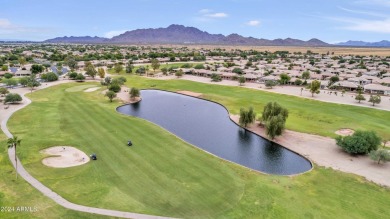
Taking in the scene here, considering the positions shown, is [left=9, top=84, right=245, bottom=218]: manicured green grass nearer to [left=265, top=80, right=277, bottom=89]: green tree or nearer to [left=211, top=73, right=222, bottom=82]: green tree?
[left=265, top=80, right=277, bottom=89]: green tree

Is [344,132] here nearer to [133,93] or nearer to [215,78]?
[133,93]

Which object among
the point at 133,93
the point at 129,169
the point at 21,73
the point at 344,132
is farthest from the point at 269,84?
the point at 21,73

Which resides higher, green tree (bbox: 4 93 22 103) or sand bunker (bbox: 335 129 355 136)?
green tree (bbox: 4 93 22 103)

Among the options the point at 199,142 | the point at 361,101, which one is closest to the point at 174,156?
the point at 199,142

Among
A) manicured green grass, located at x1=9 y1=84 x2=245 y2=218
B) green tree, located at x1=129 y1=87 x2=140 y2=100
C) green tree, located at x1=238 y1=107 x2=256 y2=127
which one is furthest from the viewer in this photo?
green tree, located at x1=129 y1=87 x2=140 y2=100

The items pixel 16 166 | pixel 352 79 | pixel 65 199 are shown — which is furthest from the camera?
pixel 352 79

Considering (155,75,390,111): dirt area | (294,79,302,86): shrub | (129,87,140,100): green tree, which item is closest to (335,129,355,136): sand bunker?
(155,75,390,111): dirt area

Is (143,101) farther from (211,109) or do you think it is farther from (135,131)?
(135,131)
